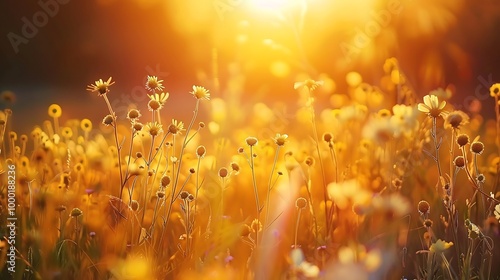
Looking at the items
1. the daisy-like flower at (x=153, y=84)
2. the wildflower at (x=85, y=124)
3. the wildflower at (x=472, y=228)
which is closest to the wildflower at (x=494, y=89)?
the wildflower at (x=472, y=228)

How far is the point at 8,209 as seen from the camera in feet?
6.35

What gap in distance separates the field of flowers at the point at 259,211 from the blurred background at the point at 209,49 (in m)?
1.17

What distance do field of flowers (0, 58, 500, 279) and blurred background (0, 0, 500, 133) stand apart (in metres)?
1.17

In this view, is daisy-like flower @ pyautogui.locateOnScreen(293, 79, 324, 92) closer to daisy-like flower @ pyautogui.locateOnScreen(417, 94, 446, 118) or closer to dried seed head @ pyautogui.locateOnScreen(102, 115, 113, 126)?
daisy-like flower @ pyautogui.locateOnScreen(417, 94, 446, 118)

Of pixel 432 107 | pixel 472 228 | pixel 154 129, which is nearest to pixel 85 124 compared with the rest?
pixel 154 129

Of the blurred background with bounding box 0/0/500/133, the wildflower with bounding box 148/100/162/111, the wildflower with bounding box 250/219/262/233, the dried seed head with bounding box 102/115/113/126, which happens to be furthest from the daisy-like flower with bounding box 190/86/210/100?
the blurred background with bounding box 0/0/500/133

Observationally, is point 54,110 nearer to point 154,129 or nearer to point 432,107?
point 154,129

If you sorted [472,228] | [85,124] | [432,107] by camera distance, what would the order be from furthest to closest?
[85,124], [432,107], [472,228]

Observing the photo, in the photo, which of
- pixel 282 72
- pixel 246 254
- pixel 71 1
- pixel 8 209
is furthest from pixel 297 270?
pixel 71 1

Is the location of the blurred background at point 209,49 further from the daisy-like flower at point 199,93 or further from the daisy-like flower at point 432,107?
the daisy-like flower at point 432,107

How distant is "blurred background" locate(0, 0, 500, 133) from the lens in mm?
4419

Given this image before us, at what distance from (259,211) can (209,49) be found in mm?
4358

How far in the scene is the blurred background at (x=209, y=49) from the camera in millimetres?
4419

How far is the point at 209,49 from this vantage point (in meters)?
5.84
